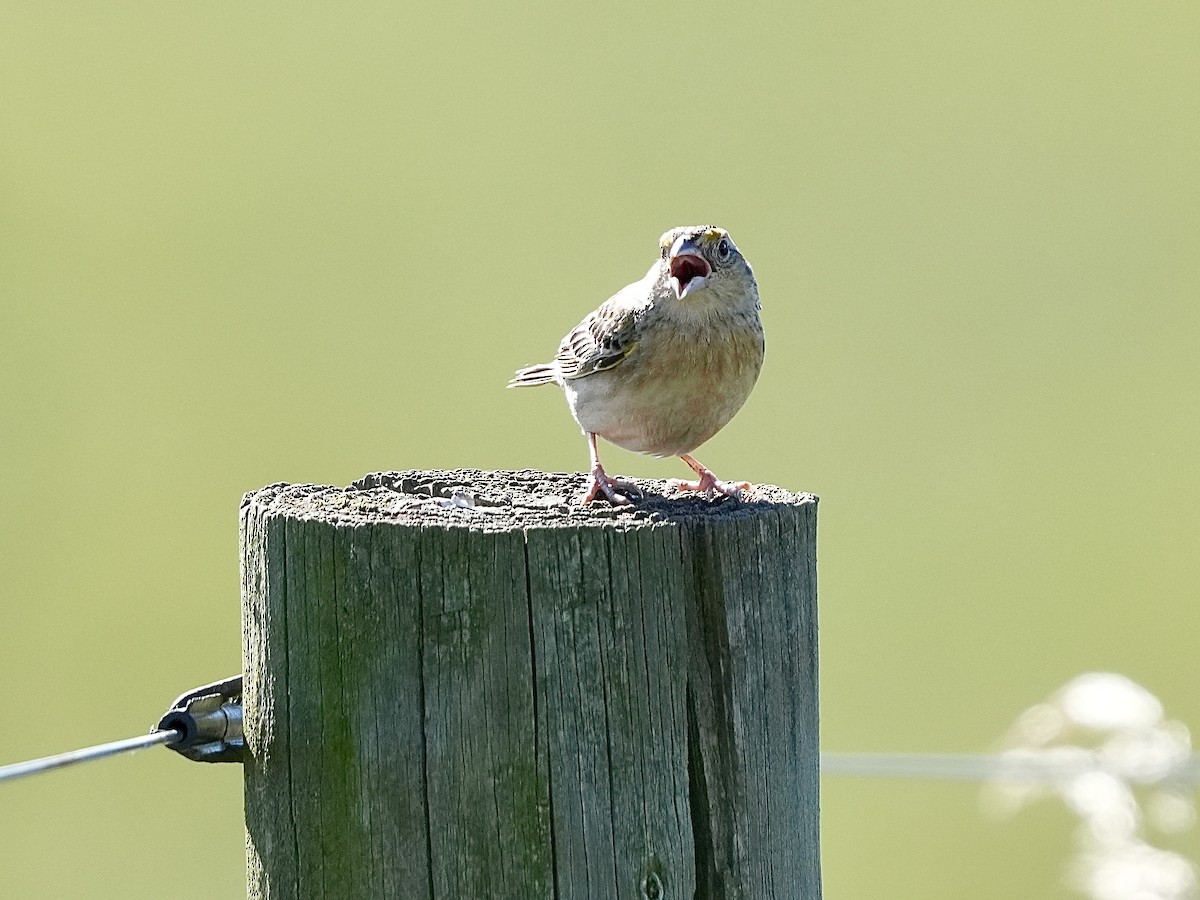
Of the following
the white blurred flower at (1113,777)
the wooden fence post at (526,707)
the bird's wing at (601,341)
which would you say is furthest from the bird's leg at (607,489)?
the white blurred flower at (1113,777)

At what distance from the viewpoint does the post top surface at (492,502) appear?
109 inches

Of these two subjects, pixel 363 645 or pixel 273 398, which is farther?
pixel 273 398

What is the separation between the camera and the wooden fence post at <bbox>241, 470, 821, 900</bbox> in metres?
2.62

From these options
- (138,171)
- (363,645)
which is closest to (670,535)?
(363,645)

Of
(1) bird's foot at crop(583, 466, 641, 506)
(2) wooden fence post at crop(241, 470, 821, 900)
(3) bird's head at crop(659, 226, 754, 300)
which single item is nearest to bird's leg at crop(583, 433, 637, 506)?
(1) bird's foot at crop(583, 466, 641, 506)

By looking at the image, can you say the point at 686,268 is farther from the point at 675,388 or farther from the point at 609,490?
the point at 609,490

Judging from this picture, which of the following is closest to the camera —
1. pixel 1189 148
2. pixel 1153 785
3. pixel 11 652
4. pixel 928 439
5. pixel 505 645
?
pixel 505 645

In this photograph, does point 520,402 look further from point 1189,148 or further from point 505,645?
point 505,645

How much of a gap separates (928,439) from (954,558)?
45.5 inches

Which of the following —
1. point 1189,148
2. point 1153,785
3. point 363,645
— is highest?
point 1189,148

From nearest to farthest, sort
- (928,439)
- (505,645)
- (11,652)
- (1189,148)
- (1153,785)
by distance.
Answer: (505,645), (1153,785), (11,652), (928,439), (1189,148)

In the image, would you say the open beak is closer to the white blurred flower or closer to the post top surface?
the post top surface

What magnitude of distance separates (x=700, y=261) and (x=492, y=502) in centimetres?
148

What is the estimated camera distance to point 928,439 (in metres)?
10.5
